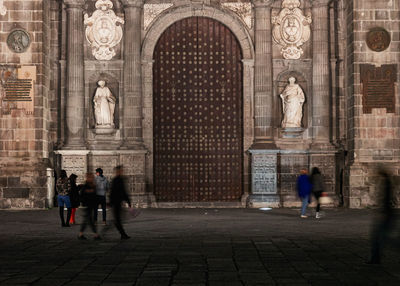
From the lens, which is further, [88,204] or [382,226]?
[88,204]

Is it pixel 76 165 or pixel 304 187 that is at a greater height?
pixel 76 165

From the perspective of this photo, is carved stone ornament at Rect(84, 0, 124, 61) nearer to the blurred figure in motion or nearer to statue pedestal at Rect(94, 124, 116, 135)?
statue pedestal at Rect(94, 124, 116, 135)

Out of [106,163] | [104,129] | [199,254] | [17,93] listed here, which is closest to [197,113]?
[104,129]

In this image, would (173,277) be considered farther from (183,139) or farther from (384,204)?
(183,139)

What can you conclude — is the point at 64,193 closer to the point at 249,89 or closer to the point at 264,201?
the point at 264,201

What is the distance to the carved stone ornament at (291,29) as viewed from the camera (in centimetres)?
2623

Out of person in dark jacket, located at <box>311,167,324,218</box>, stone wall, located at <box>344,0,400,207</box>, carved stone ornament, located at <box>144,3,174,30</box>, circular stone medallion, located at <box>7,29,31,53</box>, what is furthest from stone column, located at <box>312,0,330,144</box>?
circular stone medallion, located at <box>7,29,31,53</box>

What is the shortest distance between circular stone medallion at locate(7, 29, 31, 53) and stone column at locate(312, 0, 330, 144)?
36.3ft

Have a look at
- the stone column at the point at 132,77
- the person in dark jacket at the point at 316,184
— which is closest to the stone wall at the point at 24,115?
the stone column at the point at 132,77

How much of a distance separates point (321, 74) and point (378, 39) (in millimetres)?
2594

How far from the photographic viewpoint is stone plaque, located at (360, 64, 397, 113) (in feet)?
79.9

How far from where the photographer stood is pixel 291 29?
2622 centimetres

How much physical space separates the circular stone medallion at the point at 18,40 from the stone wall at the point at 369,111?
12.1 metres

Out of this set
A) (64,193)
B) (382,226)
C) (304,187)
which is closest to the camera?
(382,226)
